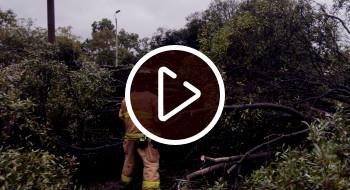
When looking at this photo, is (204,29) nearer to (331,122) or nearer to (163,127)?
(163,127)

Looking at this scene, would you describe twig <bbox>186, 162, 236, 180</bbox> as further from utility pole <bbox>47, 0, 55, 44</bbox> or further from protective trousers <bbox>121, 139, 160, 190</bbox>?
utility pole <bbox>47, 0, 55, 44</bbox>

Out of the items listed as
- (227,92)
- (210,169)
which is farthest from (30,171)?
(227,92)

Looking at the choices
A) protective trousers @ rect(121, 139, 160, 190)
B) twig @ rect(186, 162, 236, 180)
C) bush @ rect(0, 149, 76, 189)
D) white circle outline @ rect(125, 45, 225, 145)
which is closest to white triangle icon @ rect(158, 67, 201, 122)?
white circle outline @ rect(125, 45, 225, 145)

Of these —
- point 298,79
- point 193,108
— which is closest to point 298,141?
point 298,79

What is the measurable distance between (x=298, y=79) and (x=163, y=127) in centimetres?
174

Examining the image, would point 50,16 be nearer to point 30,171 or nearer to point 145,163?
point 145,163

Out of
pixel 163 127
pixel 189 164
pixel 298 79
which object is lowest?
pixel 189 164

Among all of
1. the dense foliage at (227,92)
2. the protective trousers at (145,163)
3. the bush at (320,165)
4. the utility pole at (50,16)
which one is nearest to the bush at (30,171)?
the dense foliage at (227,92)

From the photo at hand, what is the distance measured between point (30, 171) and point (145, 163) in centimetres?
157

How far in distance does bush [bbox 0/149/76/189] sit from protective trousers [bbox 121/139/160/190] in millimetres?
905

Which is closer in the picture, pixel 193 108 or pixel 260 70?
pixel 193 108

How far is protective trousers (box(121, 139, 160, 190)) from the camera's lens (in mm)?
4768

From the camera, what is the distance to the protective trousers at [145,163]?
477 cm

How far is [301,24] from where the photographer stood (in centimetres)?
590
